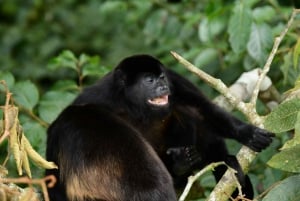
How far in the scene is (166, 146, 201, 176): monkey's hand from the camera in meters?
4.64

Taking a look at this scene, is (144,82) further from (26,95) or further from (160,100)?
(26,95)

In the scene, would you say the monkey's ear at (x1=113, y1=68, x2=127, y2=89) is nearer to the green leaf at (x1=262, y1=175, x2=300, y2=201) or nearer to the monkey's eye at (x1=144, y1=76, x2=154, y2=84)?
the monkey's eye at (x1=144, y1=76, x2=154, y2=84)

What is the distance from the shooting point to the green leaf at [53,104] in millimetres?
4957

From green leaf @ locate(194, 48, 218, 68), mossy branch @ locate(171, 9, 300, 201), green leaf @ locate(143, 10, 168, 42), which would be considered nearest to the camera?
mossy branch @ locate(171, 9, 300, 201)

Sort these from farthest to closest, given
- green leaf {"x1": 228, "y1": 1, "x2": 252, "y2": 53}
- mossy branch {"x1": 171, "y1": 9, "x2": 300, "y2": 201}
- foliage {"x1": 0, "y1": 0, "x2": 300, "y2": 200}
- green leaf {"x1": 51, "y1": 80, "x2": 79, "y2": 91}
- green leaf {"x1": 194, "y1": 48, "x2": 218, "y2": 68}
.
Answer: green leaf {"x1": 194, "y1": 48, "x2": 218, "y2": 68} < green leaf {"x1": 51, "y1": 80, "x2": 79, "y2": 91} < green leaf {"x1": 228, "y1": 1, "x2": 252, "y2": 53} < foliage {"x1": 0, "y1": 0, "x2": 300, "y2": 200} < mossy branch {"x1": 171, "y1": 9, "x2": 300, "y2": 201}

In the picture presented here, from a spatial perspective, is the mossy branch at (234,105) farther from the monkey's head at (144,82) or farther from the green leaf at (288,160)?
the monkey's head at (144,82)

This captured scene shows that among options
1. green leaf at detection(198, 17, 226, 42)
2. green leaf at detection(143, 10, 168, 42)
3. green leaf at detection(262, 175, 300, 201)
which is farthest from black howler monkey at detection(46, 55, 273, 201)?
green leaf at detection(143, 10, 168, 42)

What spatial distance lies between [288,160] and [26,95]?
83.3 inches

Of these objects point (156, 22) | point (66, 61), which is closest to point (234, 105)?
point (66, 61)

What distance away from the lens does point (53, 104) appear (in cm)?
502

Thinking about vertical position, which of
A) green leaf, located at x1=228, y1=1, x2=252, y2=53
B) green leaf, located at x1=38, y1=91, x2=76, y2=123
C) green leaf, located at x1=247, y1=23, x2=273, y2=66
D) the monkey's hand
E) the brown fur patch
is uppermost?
green leaf, located at x1=228, y1=1, x2=252, y2=53

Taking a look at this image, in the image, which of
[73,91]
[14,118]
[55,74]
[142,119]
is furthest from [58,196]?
[55,74]

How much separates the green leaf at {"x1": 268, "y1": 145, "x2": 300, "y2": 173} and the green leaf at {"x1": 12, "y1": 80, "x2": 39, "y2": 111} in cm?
199

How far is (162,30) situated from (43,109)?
1812 millimetres
